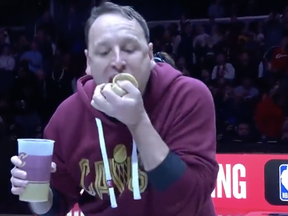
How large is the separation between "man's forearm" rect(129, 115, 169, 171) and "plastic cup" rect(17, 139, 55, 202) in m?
0.28

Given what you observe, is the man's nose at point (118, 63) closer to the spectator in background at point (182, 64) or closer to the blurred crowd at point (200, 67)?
the blurred crowd at point (200, 67)

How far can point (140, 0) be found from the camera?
9773mm

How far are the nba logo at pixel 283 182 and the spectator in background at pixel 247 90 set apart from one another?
3.70 m

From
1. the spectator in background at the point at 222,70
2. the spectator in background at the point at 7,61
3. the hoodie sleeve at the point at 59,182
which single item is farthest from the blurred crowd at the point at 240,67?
the hoodie sleeve at the point at 59,182

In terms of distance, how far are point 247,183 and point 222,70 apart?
4.01 meters

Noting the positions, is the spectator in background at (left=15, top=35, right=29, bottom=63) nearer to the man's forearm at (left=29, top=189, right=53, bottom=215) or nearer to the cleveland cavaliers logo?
the man's forearm at (left=29, top=189, right=53, bottom=215)

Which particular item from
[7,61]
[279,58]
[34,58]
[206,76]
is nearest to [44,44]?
[34,58]

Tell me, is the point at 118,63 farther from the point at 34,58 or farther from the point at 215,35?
the point at 34,58

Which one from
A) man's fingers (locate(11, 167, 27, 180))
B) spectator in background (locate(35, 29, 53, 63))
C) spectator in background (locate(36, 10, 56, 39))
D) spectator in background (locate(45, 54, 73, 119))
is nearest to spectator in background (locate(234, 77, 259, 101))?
spectator in background (locate(45, 54, 73, 119))

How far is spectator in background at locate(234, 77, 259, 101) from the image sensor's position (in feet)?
25.8

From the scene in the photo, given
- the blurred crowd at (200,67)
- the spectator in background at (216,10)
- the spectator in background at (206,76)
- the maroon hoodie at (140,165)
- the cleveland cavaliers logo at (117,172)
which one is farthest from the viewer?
the spectator in background at (216,10)

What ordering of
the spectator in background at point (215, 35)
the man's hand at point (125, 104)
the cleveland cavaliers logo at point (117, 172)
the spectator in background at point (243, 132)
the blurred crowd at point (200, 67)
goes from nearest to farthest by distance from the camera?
the man's hand at point (125, 104)
the cleveland cavaliers logo at point (117, 172)
the spectator in background at point (243, 132)
the blurred crowd at point (200, 67)
the spectator in background at point (215, 35)

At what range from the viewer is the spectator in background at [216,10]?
9094 mm

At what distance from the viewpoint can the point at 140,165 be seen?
1590 mm
